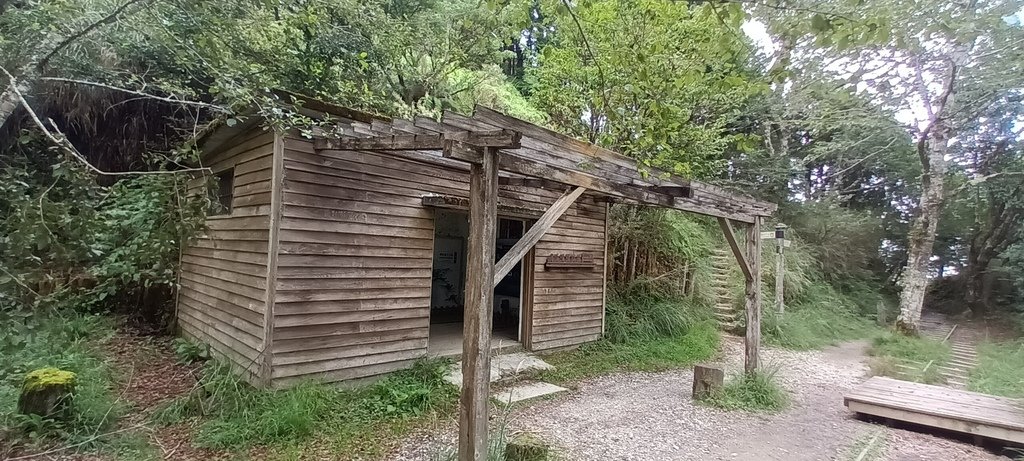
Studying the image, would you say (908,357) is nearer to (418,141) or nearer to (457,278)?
(457,278)

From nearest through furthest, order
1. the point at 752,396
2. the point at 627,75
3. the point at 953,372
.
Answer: the point at 752,396, the point at 627,75, the point at 953,372

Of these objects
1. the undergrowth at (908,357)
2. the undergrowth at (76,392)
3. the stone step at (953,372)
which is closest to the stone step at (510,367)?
the undergrowth at (76,392)

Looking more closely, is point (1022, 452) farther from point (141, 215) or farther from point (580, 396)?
point (141, 215)

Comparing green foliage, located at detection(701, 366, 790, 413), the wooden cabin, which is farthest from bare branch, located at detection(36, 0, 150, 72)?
green foliage, located at detection(701, 366, 790, 413)

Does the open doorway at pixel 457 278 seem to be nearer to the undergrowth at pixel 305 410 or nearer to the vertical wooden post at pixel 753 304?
the undergrowth at pixel 305 410

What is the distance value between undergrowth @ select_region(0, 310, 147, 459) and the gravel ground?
99.1 inches

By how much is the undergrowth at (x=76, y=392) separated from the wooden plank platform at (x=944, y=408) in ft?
23.8

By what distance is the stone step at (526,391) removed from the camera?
18.0 feet

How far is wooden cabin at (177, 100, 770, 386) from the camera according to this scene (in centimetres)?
454

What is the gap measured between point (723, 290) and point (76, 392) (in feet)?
36.9

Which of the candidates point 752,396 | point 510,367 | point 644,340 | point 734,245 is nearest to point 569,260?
point 510,367

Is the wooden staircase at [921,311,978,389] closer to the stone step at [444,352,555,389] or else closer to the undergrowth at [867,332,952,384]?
the undergrowth at [867,332,952,384]

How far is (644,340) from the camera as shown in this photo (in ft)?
28.2

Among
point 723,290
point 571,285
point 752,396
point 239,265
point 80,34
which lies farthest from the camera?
point 723,290
